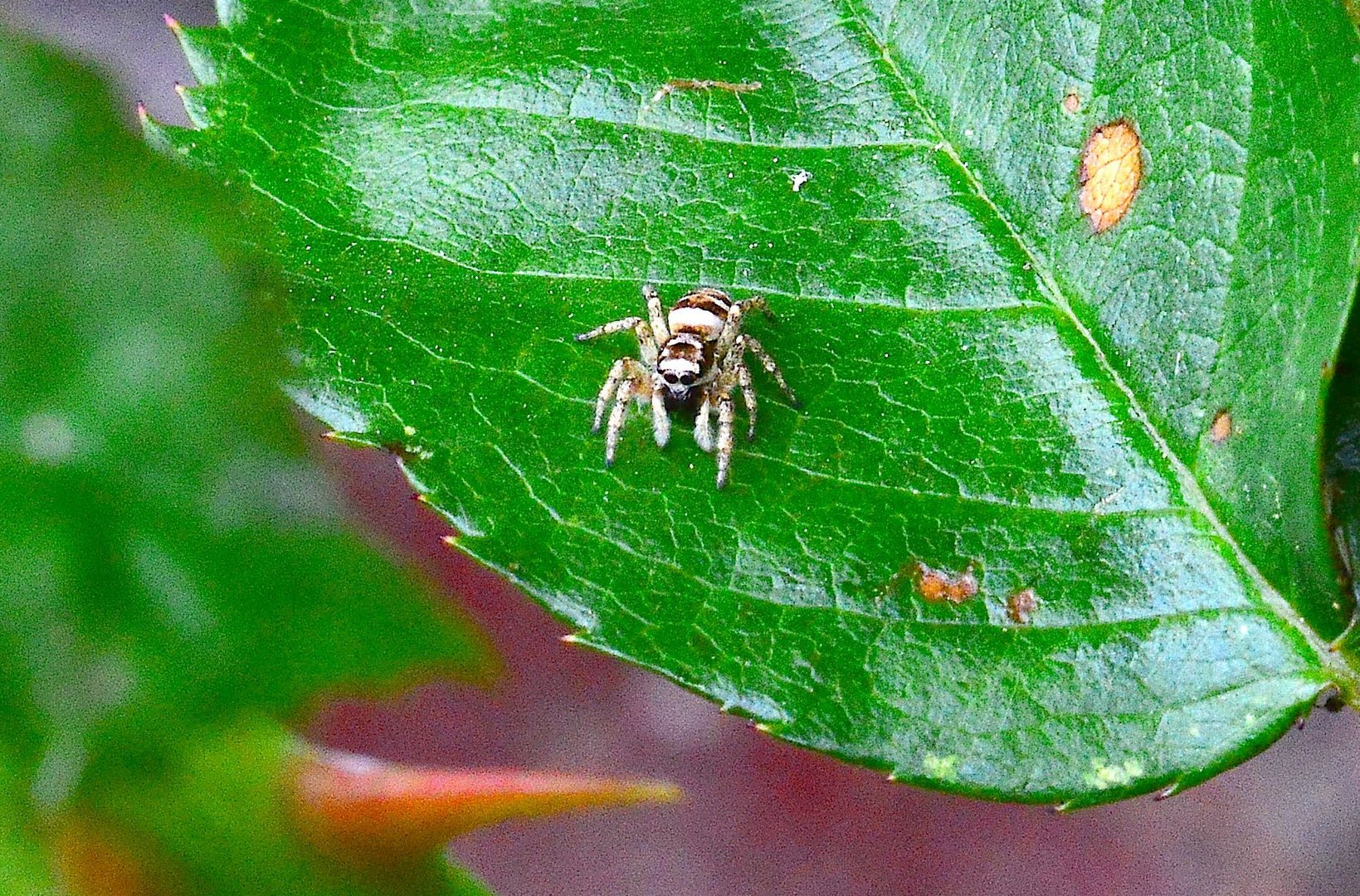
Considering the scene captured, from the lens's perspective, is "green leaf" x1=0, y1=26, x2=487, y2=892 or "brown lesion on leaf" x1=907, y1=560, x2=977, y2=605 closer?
"green leaf" x1=0, y1=26, x2=487, y2=892

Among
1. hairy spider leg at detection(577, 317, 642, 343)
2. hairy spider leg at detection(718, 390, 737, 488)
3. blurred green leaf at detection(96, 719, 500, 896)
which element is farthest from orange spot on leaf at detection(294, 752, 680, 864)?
hairy spider leg at detection(577, 317, 642, 343)

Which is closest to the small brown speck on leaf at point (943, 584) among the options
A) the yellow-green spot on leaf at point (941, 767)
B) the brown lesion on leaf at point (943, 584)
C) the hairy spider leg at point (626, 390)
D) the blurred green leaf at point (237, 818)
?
the brown lesion on leaf at point (943, 584)

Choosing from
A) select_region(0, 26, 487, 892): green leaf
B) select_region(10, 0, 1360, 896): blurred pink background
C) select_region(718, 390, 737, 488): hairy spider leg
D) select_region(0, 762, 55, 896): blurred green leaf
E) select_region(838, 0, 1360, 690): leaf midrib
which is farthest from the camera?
select_region(10, 0, 1360, 896): blurred pink background

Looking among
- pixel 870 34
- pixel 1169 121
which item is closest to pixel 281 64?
pixel 870 34

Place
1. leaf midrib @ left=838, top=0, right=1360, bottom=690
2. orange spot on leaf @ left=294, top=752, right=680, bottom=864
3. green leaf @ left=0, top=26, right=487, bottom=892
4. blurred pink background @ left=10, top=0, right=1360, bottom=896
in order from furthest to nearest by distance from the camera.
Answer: blurred pink background @ left=10, top=0, right=1360, bottom=896, leaf midrib @ left=838, top=0, right=1360, bottom=690, orange spot on leaf @ left=294, top=752, right=680, bottom=864, green leaf @ left=0, top=26, right=487, bottom=892

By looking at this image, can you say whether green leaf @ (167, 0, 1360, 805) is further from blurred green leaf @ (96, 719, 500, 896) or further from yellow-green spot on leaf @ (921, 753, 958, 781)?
blurred green leaf @ (96, 719, 500, 896)

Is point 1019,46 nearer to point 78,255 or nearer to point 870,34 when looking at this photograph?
point 870,34
